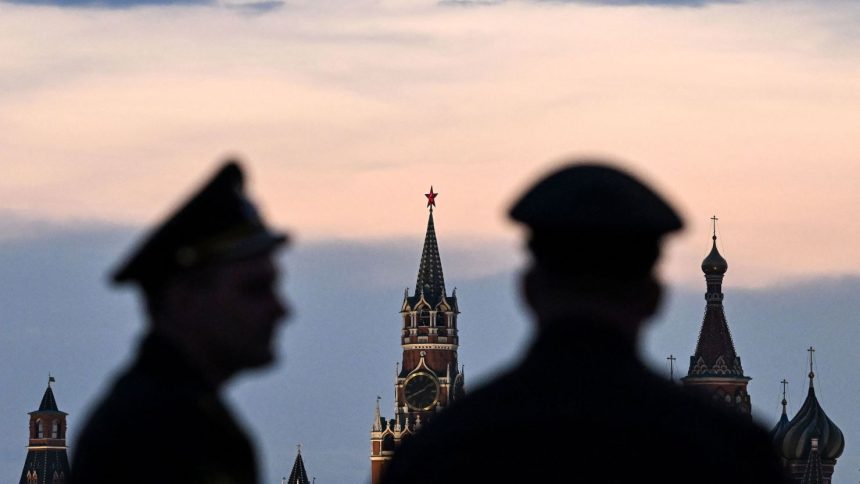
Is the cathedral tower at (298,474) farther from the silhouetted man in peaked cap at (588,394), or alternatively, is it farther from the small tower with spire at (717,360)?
the silhouetted man in peaked cap at (588,394)

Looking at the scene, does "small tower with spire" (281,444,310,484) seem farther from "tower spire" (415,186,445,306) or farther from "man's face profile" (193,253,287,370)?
"man's face profile" (193,253,287,370)

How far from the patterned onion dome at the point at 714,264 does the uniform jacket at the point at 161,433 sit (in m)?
146

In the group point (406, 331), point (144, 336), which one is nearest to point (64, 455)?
point (406, 331)

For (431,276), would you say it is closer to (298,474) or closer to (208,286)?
(298,474)

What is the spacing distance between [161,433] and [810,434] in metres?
137

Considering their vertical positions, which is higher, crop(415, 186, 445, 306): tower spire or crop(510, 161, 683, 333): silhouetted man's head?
crop(415, 186, 445, 306): tower spire

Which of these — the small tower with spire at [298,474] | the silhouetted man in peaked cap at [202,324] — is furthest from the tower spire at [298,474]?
the silhouetted man in peaked cap at [202,324]

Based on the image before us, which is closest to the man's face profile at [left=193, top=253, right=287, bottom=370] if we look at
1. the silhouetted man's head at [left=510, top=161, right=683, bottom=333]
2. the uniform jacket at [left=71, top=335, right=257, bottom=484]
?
the uniform jacket at [left=71, top=335, right=257, bottom=484]

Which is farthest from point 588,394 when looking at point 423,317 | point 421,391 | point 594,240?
point 423,317

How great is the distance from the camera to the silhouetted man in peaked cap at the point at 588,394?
7.08 meters

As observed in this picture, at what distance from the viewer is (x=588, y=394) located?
7.26 m

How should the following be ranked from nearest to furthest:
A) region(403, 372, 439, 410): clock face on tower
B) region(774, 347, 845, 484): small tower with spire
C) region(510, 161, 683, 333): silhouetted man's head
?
region(510, 161, 683, 333): silhouetted man's head
region(774, 347, 845, 484): small tower with spire
region(403, 372, 439, 410): clock face on tower

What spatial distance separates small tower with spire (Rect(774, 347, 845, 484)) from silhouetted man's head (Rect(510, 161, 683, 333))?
435 feet

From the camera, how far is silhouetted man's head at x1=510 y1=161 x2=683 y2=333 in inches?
288
